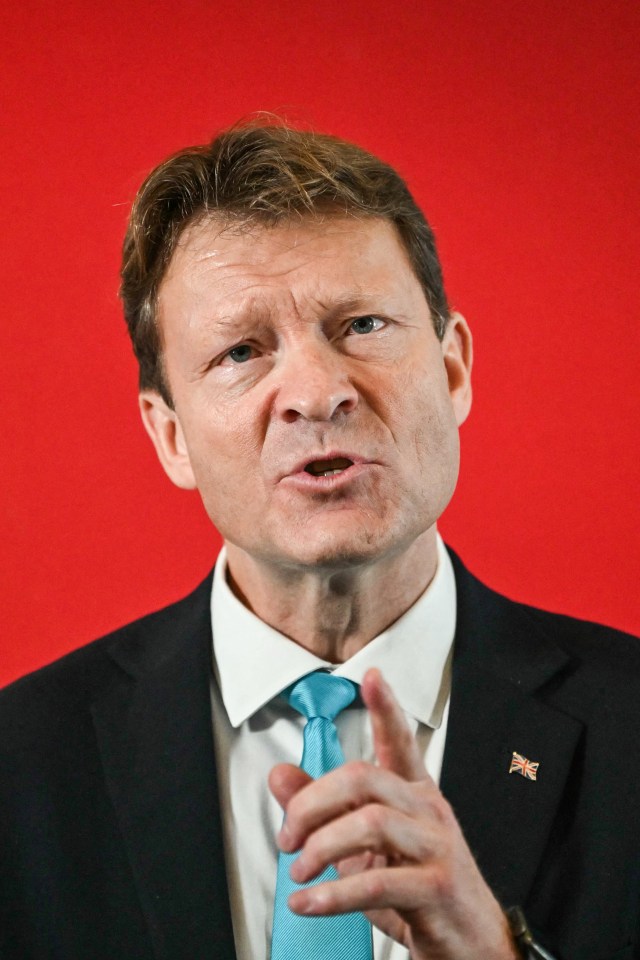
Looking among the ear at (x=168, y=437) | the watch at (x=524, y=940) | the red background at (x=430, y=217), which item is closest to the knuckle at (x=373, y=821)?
the watch at (x=524, y=940)

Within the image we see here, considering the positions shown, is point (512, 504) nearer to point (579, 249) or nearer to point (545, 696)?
point (579, 249)

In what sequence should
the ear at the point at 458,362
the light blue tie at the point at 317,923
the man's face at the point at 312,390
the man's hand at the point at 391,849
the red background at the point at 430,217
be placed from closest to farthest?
the man's hand at the point at 391,849 < the light blue tie at the point at 317,923 < the man's face at the point at 312,390 < the ear at the point at 458,362 < the red background at the point at 430,217

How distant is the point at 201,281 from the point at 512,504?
96 centimetres

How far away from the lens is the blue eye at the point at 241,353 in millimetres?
1845

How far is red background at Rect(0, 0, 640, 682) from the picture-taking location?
2.53 m

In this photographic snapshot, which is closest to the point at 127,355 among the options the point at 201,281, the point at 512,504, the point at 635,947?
the point at 201,281

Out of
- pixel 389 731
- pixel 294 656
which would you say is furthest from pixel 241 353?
pixel 389 731

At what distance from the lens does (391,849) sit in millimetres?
1230

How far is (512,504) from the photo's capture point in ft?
8.36

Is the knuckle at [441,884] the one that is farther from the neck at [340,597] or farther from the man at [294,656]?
the neck at [340,597]

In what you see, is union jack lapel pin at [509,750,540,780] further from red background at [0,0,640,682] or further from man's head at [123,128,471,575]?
red background at [0,0,640,682]

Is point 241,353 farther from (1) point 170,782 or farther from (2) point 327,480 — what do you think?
(1) point 170,782

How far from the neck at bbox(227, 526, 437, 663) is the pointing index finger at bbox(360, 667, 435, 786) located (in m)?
0.53

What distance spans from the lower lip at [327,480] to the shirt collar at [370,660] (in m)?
0.29
